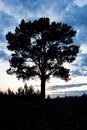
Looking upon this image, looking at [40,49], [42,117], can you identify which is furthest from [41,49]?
[42,117]

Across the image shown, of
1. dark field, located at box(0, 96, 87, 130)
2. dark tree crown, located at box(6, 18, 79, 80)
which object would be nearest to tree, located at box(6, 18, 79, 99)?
dark tree crown, located at box(6, 18, 79, 80)

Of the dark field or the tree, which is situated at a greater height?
the tree

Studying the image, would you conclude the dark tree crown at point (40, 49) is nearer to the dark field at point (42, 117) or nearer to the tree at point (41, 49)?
the tree at point (41, 49)

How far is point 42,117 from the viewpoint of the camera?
845 inches

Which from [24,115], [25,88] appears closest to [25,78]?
[25,88]

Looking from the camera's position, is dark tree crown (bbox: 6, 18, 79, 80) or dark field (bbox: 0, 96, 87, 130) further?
dark tree crown (bbox: 6, 18, 79, 80)

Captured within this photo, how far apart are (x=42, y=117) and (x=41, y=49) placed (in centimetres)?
2710

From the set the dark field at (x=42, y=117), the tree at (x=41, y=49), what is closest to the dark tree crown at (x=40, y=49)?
the tree at (x=41, y=49)

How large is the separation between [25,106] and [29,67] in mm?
23635

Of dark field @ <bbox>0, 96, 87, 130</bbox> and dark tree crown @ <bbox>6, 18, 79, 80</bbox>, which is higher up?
dark tree crown @ <bbox>6, 18, 79, 80</bbox>

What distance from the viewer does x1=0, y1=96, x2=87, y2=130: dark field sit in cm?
1930

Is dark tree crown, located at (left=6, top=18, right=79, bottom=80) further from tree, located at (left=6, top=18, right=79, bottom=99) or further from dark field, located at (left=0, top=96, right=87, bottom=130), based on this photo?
dark field, located at (left=0, top=96, right=87, bottom=130)

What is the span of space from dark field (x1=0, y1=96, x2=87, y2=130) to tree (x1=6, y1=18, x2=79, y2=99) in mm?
20885

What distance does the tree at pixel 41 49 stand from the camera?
156 ft
